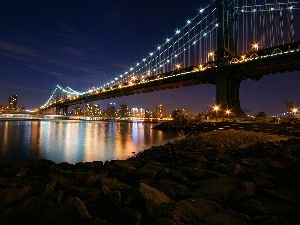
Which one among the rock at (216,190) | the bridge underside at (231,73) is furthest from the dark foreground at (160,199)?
the bridge underside at (231,73)

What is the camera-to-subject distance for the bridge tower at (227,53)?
34344mm

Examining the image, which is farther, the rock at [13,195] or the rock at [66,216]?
the rock at [13,195]

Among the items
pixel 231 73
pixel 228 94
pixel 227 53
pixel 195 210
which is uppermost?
pixel 227 53

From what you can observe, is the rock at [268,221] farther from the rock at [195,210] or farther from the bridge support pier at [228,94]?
the bridge support pier at [228,94]

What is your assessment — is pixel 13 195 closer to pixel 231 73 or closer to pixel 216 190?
pixel 216 190

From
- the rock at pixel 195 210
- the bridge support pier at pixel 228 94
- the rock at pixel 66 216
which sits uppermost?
the bridge support pier at pixel 228 94

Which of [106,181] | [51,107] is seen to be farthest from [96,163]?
[51,107]

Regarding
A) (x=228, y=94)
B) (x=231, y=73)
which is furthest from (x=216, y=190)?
(x=231, y=73)

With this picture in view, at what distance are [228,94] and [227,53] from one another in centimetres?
623

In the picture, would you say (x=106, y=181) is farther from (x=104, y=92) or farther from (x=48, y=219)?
(x=104, y=92)

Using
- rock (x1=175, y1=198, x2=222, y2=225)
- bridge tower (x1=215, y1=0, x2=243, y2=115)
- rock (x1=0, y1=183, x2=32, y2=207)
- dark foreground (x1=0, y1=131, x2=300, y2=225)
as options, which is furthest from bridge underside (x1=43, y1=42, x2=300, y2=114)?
rock (x1=0, y1=183, x2=32, y2=207)

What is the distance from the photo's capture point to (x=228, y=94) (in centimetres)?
3469

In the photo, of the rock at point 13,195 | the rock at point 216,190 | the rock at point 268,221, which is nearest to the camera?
the rock at point 268,221

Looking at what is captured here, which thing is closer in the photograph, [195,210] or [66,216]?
[66,216]
